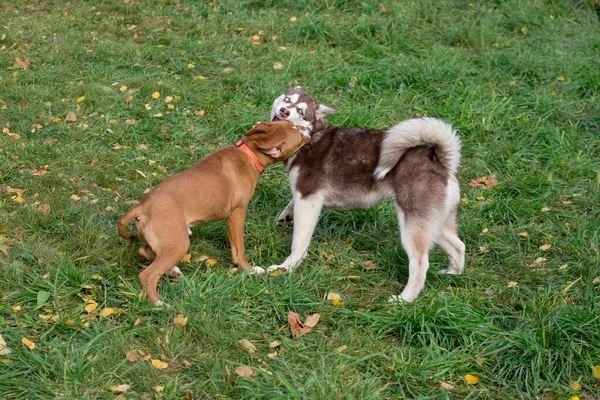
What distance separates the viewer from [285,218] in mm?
5836

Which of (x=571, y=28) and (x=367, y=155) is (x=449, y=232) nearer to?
(x=367, y=155)

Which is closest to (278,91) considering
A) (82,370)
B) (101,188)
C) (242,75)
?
(242,75)

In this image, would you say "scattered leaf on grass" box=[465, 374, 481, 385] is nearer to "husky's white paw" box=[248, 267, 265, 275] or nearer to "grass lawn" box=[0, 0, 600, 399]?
"grass lawn" box=[0, 0, 600, 399]

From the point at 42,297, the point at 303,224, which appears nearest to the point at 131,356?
the point at 42,297

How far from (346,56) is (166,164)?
327 cm

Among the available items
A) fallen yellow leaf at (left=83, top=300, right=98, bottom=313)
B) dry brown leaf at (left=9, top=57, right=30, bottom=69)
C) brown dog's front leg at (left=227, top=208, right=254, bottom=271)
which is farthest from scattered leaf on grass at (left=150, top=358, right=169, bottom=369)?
dry brown leaf at (left=9, top=57, right=30, bottom=69)

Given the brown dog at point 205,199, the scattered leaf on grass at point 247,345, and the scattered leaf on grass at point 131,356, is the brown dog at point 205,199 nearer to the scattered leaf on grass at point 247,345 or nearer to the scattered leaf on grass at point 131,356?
the scattered leaf on grass at point 131,356

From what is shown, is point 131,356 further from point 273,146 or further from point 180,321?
point 273,146

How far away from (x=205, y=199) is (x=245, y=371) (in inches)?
53.8

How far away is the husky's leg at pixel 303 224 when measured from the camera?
5297mm

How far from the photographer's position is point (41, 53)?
870 centimetres

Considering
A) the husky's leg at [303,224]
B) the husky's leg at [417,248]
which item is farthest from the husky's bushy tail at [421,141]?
the husky's leg at [303,224]

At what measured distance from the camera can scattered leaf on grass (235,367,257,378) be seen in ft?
12.9

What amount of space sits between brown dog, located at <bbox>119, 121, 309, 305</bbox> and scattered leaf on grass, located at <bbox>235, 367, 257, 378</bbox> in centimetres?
77
